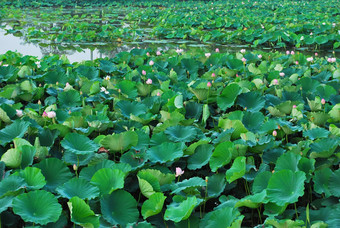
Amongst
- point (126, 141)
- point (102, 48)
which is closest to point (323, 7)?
point (102, 48)

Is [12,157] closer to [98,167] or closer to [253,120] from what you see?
[98,167]

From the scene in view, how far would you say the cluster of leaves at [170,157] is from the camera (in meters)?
1.42

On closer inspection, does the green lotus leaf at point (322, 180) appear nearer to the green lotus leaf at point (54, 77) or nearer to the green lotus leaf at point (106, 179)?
the green lotus leaf at point (106, 179)

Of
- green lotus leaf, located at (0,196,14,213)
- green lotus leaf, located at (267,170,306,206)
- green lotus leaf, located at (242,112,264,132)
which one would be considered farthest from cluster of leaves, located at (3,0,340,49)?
green lotus leaf, located at (0,196,14,213)

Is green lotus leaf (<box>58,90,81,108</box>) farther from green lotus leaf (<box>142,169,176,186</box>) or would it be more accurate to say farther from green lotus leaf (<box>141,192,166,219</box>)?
green lotus leaf (<box>141,192,166,219</box>)

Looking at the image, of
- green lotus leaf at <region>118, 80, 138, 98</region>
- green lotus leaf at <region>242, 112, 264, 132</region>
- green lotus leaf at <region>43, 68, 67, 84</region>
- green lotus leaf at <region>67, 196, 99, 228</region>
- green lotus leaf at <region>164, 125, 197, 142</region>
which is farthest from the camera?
green lotus leaf at <region>43, 68, 67, 84</region>

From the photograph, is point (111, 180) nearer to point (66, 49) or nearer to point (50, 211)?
point (50, 211)

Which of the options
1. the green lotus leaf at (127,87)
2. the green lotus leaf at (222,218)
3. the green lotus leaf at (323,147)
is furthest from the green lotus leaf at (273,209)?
the green lotus leaf at (127,87)

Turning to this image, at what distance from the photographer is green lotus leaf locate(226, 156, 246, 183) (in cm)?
156

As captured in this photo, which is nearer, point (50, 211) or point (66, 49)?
point (50, 211)

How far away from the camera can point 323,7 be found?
1073 cm

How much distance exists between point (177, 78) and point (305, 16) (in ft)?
20.7

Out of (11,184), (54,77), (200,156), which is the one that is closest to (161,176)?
(200,156)

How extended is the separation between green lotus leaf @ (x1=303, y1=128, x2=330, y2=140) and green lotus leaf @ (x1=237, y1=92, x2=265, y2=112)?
1.63 feet
